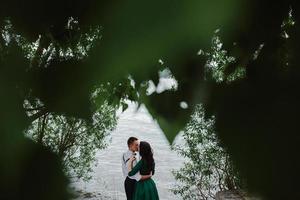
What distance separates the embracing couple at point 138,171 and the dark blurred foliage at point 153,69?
3.89 metres

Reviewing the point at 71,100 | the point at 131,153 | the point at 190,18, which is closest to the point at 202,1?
the point at 190,18

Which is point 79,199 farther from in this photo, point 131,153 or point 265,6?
point 131,153

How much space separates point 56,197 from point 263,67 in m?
0.23

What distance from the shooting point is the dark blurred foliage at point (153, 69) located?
0.29 metres

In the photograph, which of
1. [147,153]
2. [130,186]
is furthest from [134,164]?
[130,186]

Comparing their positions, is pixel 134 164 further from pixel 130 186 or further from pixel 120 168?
pixel 120 168

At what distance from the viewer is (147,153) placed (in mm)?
4309

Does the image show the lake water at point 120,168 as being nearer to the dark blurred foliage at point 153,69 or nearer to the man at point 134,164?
the man at point 134,164

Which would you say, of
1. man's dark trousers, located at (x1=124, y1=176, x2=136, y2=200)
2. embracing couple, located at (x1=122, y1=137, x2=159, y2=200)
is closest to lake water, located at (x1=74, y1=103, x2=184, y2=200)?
man's dark trousers, located at (x1=124, y1=176, x2=136, y2=200)

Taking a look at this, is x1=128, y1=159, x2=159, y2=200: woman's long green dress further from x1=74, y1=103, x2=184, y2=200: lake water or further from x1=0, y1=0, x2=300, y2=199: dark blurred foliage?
x1=0, y1=0, x2=300, y2=199: dark blurred foliage

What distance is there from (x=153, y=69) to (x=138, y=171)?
428cm

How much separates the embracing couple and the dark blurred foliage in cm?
389

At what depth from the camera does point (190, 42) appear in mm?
337

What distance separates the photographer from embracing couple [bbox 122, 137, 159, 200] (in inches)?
173
